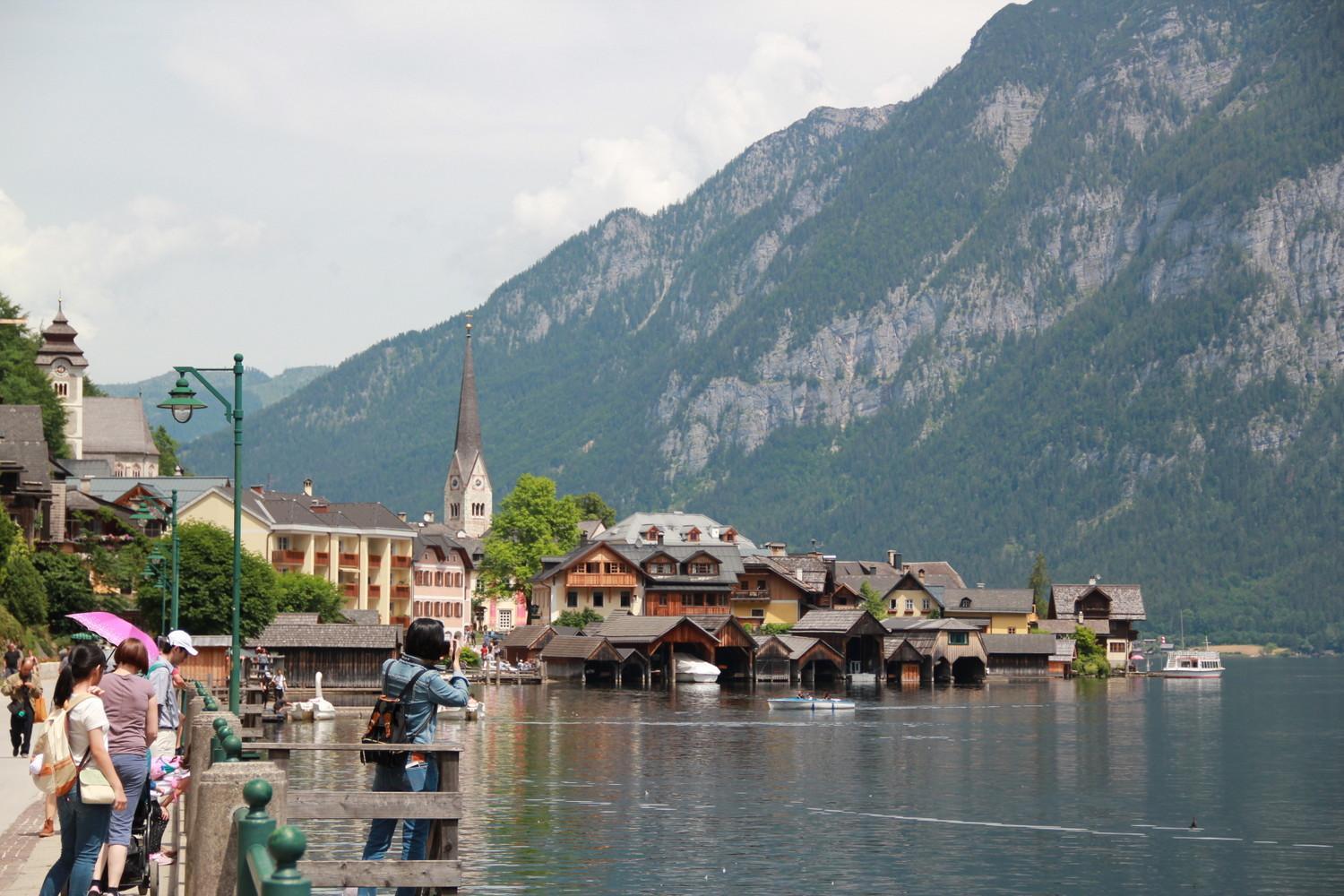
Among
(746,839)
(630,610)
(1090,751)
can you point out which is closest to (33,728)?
(746,839)

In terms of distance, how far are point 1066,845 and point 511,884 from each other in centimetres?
1575

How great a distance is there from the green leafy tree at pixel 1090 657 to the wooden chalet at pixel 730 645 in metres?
37.9

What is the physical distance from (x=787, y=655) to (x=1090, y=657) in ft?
137

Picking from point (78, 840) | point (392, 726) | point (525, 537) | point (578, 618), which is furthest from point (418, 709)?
point (525, 537)

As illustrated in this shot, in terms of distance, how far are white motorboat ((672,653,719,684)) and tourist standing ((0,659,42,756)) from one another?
91785mm

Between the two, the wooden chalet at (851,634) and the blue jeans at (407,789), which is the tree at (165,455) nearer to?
the wooden chalet at (851,634)

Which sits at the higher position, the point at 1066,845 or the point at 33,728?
the point at 33,728

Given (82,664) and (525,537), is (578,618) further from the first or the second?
(82,664)

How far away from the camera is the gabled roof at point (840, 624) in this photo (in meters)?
134

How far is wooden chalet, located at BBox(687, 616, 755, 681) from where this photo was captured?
431 feet

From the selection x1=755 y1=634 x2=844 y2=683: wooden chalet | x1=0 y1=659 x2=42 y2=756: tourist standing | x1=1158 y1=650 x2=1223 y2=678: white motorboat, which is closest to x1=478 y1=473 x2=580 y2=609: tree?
x1=755 y1=634 x2=844 y2=683: wooden chalet

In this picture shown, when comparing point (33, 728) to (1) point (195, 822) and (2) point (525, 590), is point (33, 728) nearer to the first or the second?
(1) point (195, 822)

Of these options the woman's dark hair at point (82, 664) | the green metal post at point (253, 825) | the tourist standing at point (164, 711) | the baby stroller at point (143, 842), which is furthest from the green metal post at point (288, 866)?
the tourist standing at point (164, 711)

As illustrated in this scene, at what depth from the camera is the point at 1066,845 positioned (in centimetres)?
4481
